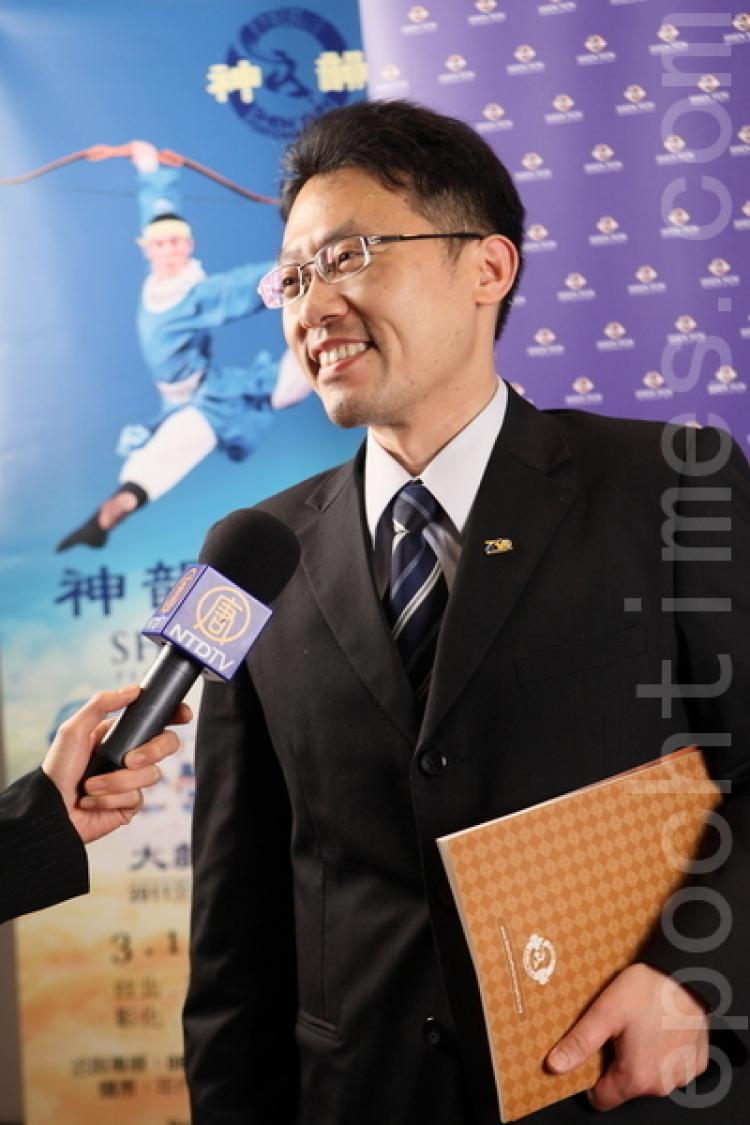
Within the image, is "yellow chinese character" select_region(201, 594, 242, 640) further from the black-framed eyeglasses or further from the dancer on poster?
the dancer on poster

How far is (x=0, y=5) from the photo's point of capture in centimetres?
326

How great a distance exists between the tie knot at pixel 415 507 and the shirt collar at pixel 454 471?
0.01m

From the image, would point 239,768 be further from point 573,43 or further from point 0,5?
point 0,5

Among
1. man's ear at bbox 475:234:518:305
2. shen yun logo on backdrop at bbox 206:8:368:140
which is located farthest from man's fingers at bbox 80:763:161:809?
shen yun logo on backdrop at bbox 206:8:368:140

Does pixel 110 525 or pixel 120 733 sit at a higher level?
pixel 110 525

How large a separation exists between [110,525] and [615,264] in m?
1.47

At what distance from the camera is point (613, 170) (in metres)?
2.74

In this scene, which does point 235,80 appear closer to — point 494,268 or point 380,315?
point 494,268

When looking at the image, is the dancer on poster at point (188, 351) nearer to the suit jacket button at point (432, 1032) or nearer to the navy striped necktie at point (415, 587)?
the navy striped necktie at point (415, 587)

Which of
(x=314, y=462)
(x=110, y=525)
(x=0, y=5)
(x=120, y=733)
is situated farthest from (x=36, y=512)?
(x=120, y=733)

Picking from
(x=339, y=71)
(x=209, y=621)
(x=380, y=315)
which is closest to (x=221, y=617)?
(x=209, y=621)

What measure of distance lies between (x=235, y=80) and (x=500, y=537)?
2101mm

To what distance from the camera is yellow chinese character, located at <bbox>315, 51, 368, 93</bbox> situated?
3229 mm

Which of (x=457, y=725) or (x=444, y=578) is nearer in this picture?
(x=457, y=725)
